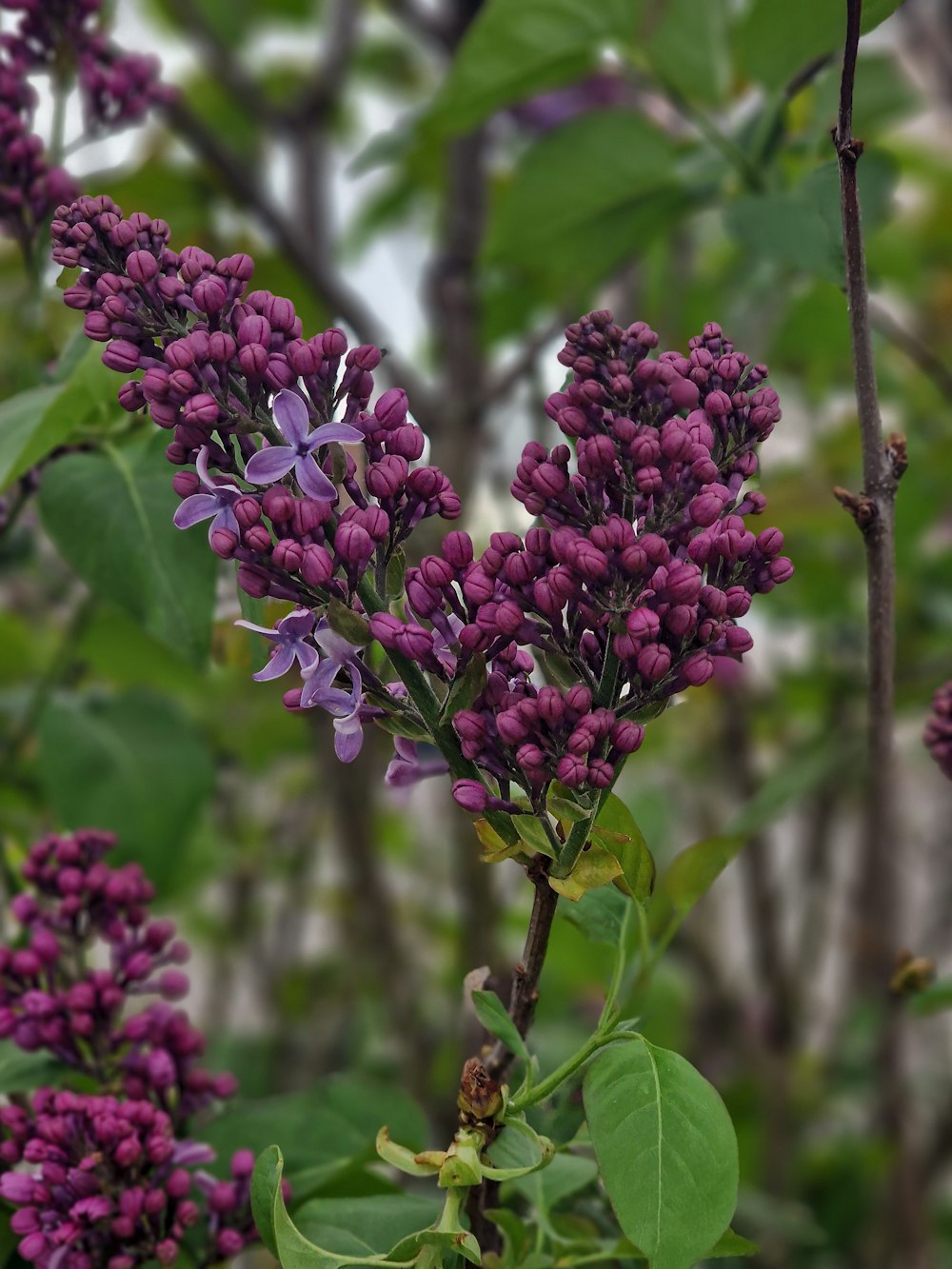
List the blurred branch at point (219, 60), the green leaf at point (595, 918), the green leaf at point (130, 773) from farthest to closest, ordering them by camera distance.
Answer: the blurred branch at point (219, 60)
the green leaf at point (130, 773)
the green leaf at point (595, 918)

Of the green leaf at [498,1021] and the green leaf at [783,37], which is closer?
the green leaf at [498,1021]

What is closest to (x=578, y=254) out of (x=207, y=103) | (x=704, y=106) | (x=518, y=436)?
(x=704, y=106)

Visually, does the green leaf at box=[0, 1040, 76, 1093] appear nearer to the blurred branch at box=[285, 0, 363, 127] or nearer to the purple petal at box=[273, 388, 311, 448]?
the purple petal at box=[273, 388, 311, 448]

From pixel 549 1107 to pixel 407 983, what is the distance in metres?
0.69

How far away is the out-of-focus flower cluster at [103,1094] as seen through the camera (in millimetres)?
458

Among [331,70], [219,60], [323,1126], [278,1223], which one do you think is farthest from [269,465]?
[331,70]

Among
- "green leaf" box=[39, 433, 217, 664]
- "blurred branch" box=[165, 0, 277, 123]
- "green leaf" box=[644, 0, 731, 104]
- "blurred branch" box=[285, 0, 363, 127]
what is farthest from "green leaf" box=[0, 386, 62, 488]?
"blurred branch" box=[285, 0, 363, 127]

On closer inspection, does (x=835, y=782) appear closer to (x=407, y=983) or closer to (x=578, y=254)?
(x=407, y=983)

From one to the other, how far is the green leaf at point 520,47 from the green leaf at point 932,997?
1.81ft

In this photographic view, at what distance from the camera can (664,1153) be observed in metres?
0.39

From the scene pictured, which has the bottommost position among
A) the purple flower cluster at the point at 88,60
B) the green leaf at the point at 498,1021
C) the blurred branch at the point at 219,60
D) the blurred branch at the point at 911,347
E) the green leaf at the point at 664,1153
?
the green leaf at the point at 664,1153

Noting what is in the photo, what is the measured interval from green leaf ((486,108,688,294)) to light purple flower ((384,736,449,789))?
458mm

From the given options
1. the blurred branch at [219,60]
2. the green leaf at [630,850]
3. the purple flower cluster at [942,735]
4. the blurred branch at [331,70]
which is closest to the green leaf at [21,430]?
the green leaf at [630,850]

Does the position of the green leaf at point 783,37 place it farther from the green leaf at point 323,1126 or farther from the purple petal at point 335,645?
the green leaf at point 323,1126
